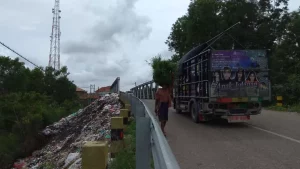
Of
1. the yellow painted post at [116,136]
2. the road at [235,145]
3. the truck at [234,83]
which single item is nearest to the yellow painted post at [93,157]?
the yellow painted post at [116,136]

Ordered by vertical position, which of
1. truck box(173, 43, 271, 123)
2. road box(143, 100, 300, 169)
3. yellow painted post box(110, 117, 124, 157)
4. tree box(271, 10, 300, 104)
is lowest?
road box(143, 100, 300, 169)

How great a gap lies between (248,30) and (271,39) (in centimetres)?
319

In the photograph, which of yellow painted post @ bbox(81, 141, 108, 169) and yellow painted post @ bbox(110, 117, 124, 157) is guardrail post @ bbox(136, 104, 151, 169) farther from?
yellow painted post @ bbox(110, 117, 124, 157)

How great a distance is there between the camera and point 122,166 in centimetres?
588

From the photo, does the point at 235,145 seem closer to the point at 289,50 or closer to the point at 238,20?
the point at 238,20

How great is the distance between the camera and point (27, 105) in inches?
1415

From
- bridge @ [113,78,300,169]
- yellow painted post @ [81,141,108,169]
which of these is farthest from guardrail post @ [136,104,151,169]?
yellow painted post @ [81,141,108,169]

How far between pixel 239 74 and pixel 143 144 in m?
9.42

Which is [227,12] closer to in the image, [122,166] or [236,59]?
[236,59]

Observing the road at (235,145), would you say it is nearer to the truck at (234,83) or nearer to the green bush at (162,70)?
the truck at (234,83)

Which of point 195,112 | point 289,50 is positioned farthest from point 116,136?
point 289,50

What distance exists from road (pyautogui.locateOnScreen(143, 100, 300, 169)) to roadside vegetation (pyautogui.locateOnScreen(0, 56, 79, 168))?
43.8ft

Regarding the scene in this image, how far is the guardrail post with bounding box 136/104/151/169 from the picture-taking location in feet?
12.6

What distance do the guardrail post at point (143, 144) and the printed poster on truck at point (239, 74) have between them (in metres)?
8.75
